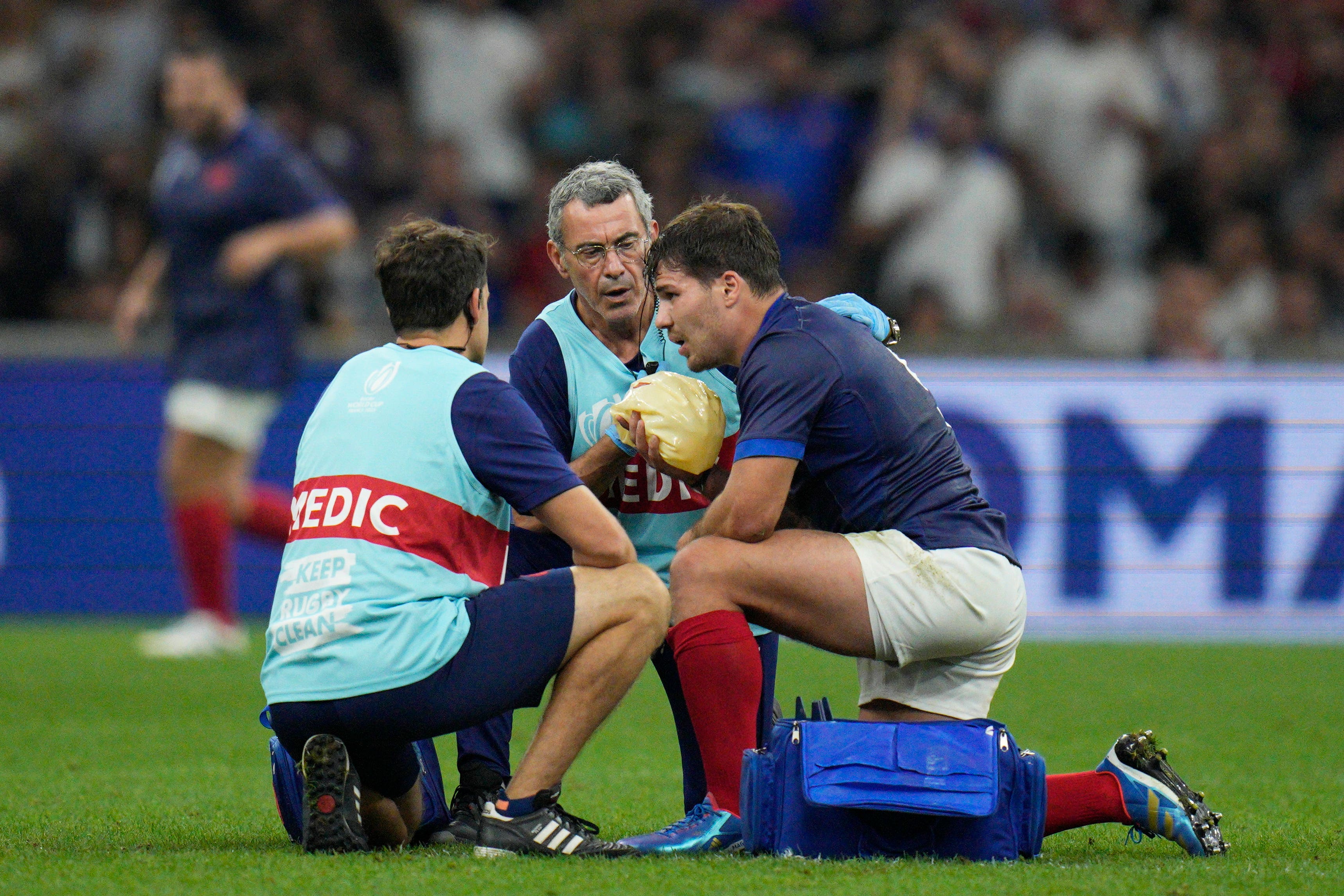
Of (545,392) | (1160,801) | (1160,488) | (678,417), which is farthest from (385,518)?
(1160,488)

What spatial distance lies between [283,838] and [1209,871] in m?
2.18

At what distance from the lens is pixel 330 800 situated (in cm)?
391

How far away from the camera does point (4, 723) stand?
6395 mm

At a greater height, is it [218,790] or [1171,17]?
[1171,17]

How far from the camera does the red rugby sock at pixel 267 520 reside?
8.54 meters

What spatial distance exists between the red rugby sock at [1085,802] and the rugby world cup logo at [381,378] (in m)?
1.78

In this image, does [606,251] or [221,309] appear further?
[221,309]

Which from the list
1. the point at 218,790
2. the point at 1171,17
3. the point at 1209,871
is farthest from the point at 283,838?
the point at 1171,17

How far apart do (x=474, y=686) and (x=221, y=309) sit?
5144mm

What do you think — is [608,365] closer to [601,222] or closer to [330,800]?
[601,222]

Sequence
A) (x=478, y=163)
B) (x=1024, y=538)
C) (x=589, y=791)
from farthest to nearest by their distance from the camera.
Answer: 1. (x=478, y=163)
2. (x=1024, y=538)
3. (x=589, y=791)

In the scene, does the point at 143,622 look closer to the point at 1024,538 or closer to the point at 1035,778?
the point at 1024,538

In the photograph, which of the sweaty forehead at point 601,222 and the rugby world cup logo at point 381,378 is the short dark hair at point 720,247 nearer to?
the sweaty forehead at point 601,222

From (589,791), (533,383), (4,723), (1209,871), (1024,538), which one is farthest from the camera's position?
(1024,538)
